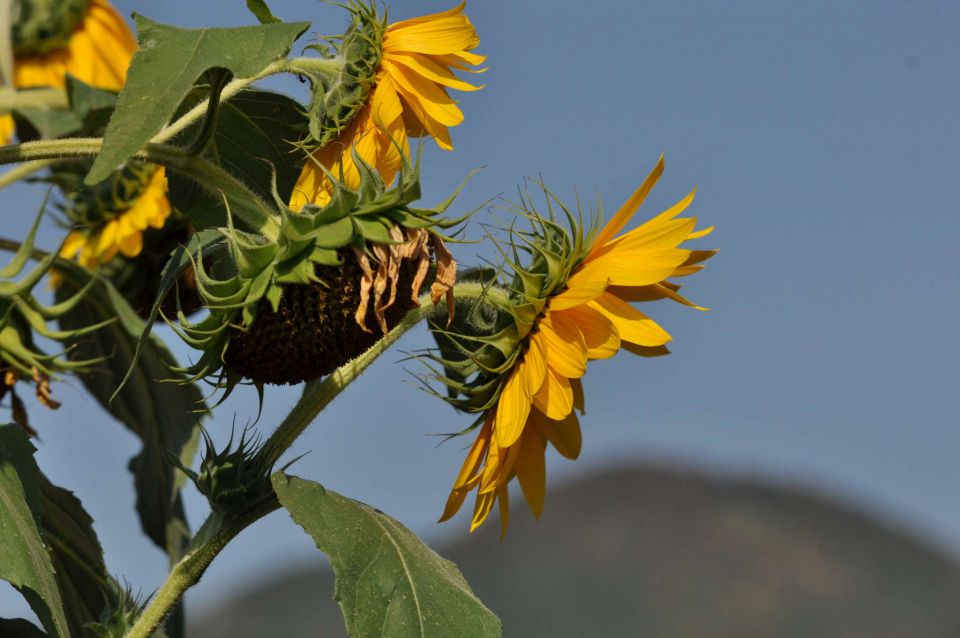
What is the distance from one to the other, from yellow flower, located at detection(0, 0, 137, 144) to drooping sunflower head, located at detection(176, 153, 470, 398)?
1888mm

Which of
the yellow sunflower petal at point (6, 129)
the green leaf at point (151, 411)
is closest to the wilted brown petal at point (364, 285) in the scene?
the green leaf at point (151, 411)

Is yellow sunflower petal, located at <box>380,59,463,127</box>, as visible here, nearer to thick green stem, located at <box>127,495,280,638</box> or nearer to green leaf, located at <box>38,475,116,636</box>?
thick green stem, located at <box>127,495,280,638</box>

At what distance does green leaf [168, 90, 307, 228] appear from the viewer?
155cm

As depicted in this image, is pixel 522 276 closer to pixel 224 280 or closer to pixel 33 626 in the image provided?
pixel 224 280

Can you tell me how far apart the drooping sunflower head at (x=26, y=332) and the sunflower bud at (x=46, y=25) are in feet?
4.32

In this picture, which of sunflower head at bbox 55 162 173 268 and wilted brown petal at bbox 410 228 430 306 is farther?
sunflower head at bbox 55 162 173 268

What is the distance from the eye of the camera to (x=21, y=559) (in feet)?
4.22

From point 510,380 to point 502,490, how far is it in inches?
5.0

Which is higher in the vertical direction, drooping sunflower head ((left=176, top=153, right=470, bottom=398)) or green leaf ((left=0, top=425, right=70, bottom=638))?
drooping sunflower head ((left=176, top=153, right=470, bottom=398))

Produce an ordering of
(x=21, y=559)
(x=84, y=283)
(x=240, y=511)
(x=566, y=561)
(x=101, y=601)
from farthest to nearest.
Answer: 1. (x=566, y=561)
2. (x=84, y=283)
3. (x=101, y=601)
4. (x=240, y=511)
5. (x=21, y=559)

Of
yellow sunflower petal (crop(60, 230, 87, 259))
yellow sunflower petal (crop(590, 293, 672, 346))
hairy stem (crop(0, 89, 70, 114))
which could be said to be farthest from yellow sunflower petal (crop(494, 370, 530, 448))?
yellow sunflower petal (crop(60, 230, 87, 259))

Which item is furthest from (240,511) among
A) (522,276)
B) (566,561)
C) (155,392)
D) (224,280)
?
(566,561)

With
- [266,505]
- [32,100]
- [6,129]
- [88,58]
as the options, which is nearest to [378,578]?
[266,505]

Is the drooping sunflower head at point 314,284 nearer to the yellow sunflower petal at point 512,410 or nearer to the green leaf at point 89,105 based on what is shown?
the yellow sunflower petal at point 512,410
